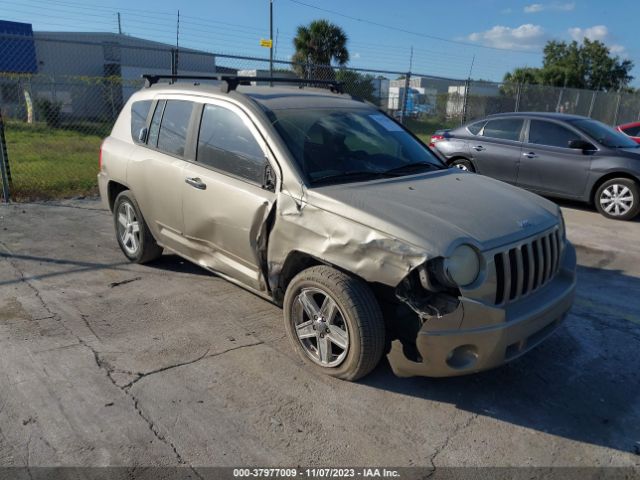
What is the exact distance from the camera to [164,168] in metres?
4.70

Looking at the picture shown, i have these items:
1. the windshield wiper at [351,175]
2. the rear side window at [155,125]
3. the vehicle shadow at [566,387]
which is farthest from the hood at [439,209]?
the rear side window at [155,125]

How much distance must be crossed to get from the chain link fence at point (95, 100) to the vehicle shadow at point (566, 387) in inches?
298

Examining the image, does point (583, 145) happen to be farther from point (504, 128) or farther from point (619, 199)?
point (504, 128)

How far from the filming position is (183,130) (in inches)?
182

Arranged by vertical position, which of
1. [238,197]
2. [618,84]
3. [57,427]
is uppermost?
[618,84]

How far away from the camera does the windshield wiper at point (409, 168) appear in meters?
4.12

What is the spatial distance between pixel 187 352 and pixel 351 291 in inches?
56.7

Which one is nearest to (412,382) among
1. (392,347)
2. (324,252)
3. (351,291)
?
(392,347)

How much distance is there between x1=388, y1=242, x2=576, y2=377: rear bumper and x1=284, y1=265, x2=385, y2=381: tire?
0.60ft

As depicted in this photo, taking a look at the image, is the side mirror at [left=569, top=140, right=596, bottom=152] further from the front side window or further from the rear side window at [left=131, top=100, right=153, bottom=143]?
the rear side window at [left=131, top=100, right=153, bottom=143]

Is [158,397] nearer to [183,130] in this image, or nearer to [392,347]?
[392,347]

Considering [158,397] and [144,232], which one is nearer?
[158,397]

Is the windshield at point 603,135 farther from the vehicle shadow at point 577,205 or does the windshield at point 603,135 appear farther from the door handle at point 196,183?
the door handle at point 196,183

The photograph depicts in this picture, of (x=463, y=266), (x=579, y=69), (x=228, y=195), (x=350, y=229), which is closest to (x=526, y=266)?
(x=463, y=266)
